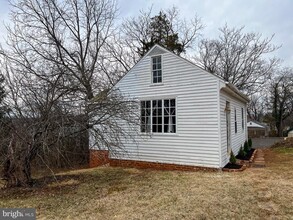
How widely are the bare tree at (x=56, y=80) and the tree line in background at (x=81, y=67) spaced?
25 millimetres

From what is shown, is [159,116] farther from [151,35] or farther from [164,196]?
[151,35]

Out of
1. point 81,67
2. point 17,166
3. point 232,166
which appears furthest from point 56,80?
point 81,67

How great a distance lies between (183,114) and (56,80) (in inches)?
183

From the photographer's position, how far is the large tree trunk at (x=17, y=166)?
602 centimetres

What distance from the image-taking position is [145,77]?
1008 centimetres

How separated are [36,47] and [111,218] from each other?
624 inches

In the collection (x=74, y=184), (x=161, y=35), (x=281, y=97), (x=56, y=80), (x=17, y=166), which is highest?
(x=161, y=35)

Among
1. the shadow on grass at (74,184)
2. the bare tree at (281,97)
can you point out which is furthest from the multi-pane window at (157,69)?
the bare tree at (281,97)

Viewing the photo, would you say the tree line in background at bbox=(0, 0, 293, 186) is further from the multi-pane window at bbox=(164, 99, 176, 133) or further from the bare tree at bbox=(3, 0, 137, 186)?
the multi-pane window at bbox=(164, 99, 176, 133)

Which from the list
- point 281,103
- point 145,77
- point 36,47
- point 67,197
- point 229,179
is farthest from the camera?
point 281,103

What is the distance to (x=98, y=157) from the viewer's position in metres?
11.6

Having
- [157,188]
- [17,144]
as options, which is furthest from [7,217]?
[157,188]

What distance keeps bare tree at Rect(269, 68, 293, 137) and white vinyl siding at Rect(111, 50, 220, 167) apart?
31659mm

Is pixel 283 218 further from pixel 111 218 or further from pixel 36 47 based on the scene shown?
pixel 36 47
